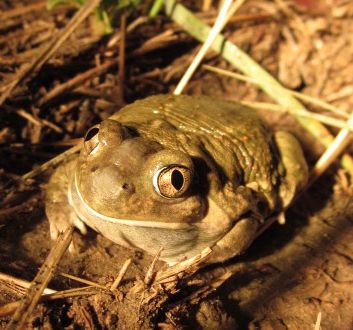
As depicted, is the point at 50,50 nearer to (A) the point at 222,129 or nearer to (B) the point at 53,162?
(B) the point at 53,162

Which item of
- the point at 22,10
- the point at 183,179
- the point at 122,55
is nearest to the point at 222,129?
the point at 183,179

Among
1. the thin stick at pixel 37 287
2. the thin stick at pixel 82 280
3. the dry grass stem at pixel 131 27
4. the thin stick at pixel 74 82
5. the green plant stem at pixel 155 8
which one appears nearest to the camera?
the thin stick at pixel 37 287

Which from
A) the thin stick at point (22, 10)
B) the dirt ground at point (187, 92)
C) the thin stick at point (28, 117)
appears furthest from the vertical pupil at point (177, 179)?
the thin stick at point (22, 10)

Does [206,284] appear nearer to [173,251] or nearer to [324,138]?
[173,251]

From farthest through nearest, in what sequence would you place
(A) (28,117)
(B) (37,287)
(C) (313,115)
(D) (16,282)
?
(C) (313,115), (A) (28,117), (D) (16,282), (B) (37,287)

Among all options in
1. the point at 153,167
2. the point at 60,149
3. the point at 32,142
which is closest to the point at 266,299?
the point at 153,167

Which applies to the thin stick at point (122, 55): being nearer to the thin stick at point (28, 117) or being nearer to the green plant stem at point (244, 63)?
the green plant stem at point (244, 63)

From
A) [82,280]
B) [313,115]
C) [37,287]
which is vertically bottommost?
[82,280]

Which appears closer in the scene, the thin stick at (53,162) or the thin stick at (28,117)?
the thin stick at (53,162)
